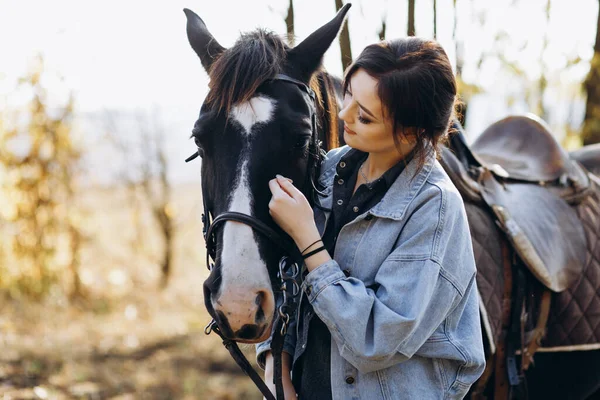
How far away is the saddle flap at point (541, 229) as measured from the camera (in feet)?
7.31

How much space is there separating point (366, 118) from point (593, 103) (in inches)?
188

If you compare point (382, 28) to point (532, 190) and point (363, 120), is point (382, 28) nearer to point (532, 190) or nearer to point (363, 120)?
point (532, 190)

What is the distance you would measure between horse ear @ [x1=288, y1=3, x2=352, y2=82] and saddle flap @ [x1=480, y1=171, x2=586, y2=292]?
0.95 m

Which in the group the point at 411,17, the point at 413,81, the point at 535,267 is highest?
the point at 411,17

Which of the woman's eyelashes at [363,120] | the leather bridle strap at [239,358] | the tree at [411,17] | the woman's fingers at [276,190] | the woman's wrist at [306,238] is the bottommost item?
the leather bridle strap at [239,358]

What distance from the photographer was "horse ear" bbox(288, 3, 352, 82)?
1.72m

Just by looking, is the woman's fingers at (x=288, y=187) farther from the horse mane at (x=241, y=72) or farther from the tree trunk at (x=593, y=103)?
the tree trunk at (x=593, y=103)

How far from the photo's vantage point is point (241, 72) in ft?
5.00

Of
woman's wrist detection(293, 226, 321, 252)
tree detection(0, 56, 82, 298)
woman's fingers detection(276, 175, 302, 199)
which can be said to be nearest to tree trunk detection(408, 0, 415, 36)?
woman's fingers detection(276, 175, 302, 199)

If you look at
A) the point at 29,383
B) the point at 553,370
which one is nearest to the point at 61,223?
the point at 29,383

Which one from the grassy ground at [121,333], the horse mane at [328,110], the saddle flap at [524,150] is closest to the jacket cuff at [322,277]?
the horse mane at [328,110]

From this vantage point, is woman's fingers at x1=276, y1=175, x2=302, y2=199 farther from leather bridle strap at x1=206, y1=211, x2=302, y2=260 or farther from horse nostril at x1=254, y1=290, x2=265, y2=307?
horse nostril at x1=254, y1=290, x2=265, y2=307

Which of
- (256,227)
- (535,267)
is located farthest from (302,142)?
(535,267)

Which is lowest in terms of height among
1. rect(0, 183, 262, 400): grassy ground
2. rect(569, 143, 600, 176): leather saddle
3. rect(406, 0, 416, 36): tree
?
rect(0, 183, 262, 400): grassy ground
